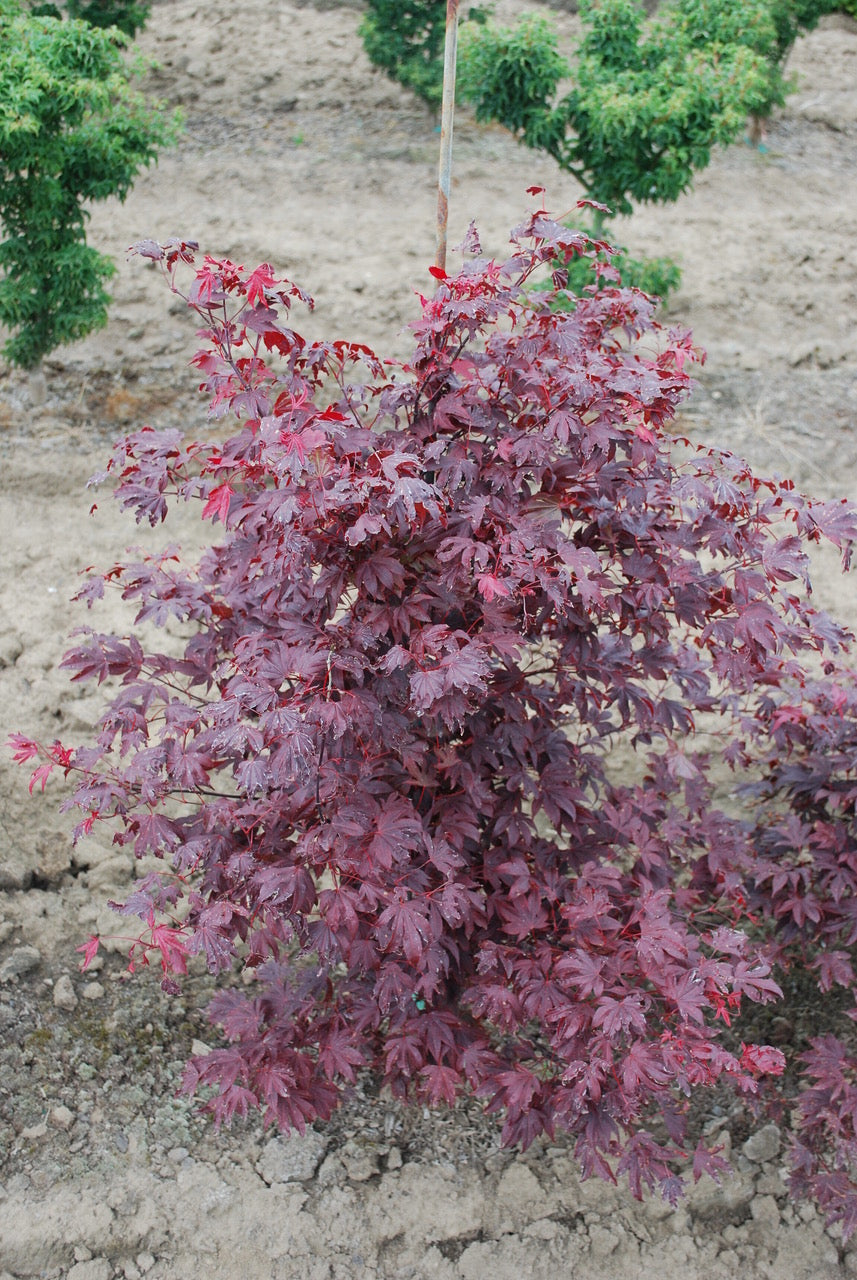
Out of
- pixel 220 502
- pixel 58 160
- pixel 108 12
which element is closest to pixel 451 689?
pixel 220 502

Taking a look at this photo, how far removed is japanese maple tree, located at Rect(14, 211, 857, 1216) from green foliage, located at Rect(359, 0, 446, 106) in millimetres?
6621

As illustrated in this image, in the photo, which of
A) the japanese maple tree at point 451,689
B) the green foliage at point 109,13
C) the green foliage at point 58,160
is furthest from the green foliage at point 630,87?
the japanese maple tree at point 451,689

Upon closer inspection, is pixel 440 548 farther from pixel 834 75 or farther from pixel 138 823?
pixel 834 75

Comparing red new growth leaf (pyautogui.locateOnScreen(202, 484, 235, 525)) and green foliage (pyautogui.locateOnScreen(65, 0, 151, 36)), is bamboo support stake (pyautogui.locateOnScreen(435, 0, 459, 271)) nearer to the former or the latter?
red new growth leaf (pyautogui.locateOnScreen(202, 484, 235, 525))

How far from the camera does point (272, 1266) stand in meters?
2.45

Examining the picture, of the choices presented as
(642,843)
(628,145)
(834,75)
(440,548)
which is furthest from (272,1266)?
(834,75)

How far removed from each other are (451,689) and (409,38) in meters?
8.02

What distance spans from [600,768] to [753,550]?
2.22ft

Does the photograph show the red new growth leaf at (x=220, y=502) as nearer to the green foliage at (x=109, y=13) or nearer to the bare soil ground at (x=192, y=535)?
the bare soil ground at (x=192, y=535)

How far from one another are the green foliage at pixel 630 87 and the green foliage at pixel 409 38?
2.10 metres

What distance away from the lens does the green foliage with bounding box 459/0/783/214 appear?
5453 millimetres

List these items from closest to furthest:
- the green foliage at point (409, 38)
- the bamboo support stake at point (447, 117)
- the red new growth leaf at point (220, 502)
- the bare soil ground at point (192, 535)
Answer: the red new growth leaf at point (220, 502)
the bamboo support stake at point (447, 117)
the bare soil ground at point (192, 535)
the green foliage at point (409, 38)

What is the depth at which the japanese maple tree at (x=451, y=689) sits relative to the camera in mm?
1982

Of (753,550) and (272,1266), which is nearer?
(753,550)
